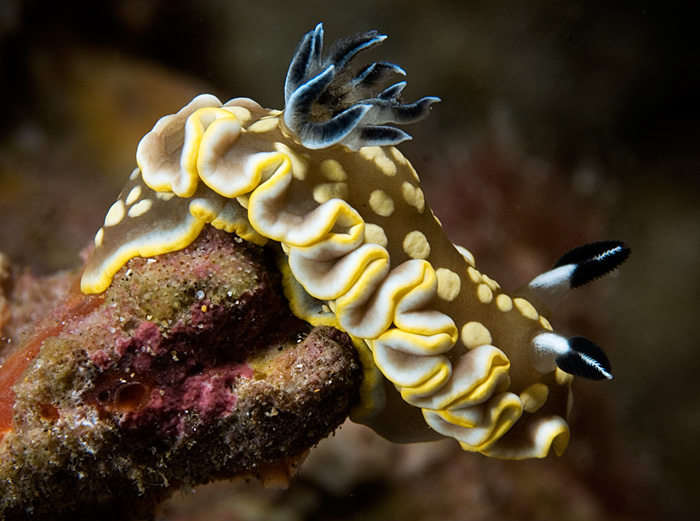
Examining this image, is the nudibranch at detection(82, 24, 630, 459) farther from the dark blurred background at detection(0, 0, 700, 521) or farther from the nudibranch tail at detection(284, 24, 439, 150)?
the dark blurred background at detection(0, 0, 700, 521)

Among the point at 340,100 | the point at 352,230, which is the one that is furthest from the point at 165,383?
the point at 340,100

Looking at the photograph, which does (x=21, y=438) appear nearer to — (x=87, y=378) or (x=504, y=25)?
(x=87, y=378)

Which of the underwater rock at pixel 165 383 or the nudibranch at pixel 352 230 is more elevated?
the nudibranch at pixel 352 230

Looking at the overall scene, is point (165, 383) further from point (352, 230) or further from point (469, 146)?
point (469, 146)

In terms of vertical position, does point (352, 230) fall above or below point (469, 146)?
above

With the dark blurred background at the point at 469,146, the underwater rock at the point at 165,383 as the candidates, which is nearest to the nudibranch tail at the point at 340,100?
the underwater rock at the point at 165,383

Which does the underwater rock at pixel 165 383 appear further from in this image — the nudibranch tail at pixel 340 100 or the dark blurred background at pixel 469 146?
the dark blurred background at pixel 469 146

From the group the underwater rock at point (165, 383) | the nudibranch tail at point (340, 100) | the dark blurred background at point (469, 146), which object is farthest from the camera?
the dark blurred background at point (469, 146)
